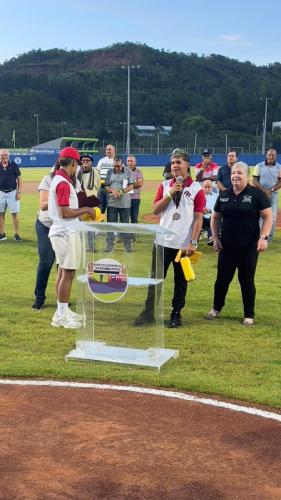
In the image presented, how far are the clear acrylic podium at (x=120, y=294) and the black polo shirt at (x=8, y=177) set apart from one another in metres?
7.48

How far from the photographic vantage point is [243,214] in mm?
7031

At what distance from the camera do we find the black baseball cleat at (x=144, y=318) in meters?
5.89

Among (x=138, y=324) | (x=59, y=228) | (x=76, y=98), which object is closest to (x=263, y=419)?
(x=138, y=324)

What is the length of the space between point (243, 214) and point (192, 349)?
1710 millimetres

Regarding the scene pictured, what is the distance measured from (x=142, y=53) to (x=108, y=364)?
600 ft

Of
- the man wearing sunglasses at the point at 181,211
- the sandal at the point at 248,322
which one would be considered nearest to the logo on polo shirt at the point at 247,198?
the man wearing sunglasses at the point at 181,211

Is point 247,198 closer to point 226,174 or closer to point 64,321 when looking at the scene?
point 64,321

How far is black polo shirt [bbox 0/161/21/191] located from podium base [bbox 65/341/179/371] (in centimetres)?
764

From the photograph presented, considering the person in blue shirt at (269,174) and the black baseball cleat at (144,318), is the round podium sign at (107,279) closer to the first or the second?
the black baseball cleat at (144,318)

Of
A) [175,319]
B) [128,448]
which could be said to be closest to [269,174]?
[175,319]

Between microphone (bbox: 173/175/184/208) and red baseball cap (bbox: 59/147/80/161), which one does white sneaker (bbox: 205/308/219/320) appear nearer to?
microphone (bbox: 173/175/184/208)

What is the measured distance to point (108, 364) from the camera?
592cm

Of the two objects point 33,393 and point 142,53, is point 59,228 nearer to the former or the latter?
point 33,393

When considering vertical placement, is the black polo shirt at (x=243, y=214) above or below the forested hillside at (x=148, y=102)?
below
